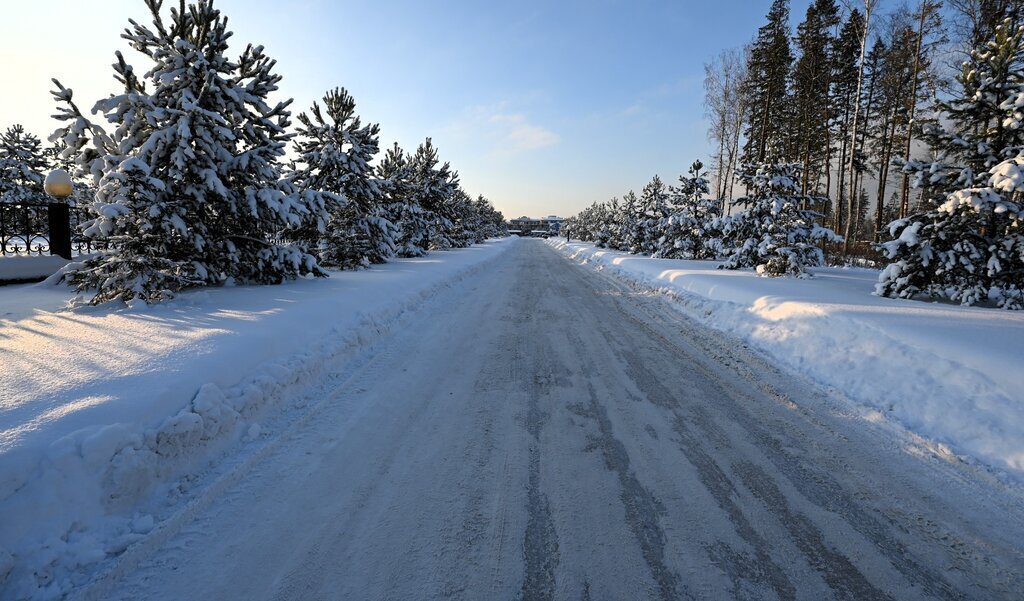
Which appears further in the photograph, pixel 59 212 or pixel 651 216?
pixel 651 216

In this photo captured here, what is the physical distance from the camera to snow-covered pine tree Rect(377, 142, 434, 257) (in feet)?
70.2

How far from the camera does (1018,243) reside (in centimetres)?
800

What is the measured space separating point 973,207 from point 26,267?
1892cm

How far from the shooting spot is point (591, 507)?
8.71 feet

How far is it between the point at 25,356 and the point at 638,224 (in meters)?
28.4

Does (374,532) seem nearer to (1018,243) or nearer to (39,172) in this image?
(1018,243)

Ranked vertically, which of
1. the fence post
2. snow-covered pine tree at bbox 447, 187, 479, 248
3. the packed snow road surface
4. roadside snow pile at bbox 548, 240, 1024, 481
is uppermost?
snow-covered pine tree at bbox 447, 187, 479, 248

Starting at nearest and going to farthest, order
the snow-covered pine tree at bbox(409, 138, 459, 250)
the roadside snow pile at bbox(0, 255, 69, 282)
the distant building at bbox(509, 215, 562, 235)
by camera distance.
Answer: the roadside snow pile at bbox(0, 255, 69, 282) < the snow-covered pine tree at bbox(409, 138, 459, 250) < the distant building at bbox(509, 215, 562, 235)

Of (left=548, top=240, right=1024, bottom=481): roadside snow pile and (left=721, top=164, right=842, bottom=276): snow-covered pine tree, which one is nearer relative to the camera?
(left=548, top=240, right=1024, bottom=481): roadside snow pile

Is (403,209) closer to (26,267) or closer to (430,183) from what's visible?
(430,183)

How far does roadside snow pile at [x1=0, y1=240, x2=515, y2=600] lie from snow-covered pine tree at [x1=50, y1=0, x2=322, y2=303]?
121 cm

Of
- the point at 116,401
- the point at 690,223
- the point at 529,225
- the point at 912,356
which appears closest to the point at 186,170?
the point at 116,401

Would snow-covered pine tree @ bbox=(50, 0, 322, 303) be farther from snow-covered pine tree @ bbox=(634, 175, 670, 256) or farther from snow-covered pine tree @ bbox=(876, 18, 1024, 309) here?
snow-covered pine tree @ bbox=(634, 175, 670, 256)

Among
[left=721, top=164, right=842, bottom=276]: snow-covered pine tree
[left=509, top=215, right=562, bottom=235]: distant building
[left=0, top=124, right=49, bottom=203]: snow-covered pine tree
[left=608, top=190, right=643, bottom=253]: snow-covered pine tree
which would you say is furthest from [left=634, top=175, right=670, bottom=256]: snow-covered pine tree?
[left=509, top=215, right=562, bottom=235]: distant building
